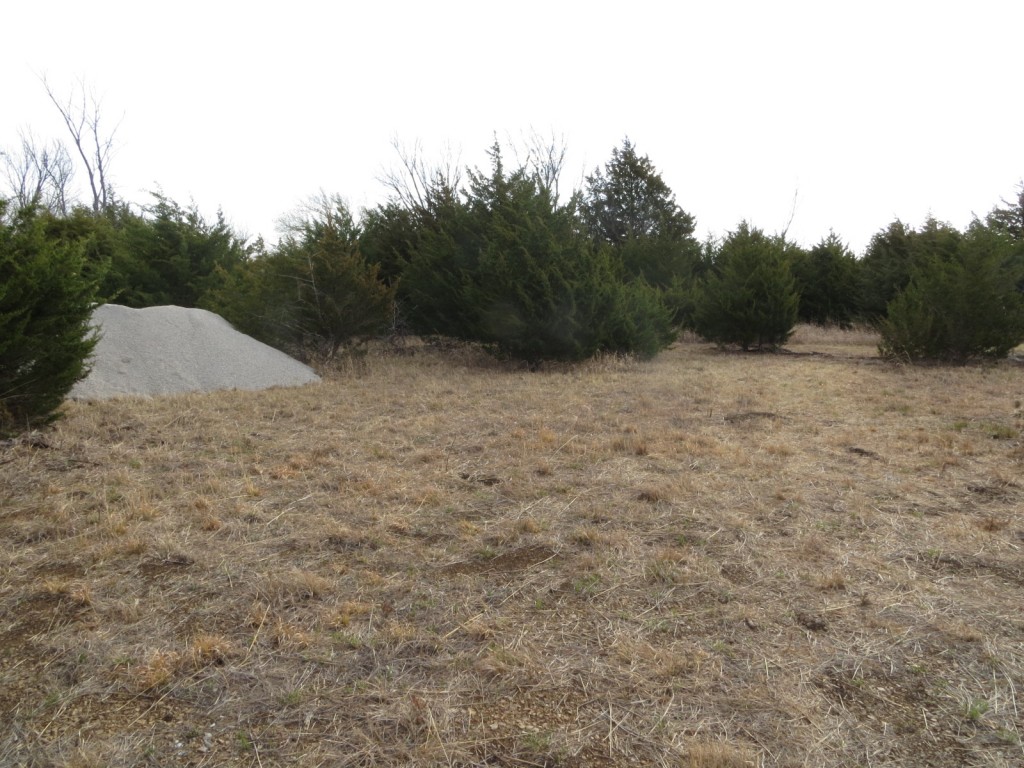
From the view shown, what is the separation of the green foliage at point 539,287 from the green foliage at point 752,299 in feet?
9.59

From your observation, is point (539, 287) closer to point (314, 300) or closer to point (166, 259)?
point (314, 300)

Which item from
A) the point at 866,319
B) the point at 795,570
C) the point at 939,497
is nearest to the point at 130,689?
the point at 795,570

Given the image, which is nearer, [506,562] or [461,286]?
[506,562]

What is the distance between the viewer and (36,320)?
18.1 ft

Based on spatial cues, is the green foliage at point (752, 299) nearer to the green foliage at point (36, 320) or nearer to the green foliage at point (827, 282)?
the green foliage at point (827, 282)

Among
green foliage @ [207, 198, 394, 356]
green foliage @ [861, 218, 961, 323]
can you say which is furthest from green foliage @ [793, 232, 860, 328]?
green foliage @ [207, 198, 394, 356]

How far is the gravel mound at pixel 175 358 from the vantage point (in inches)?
344

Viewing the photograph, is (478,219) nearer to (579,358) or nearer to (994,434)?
(579,358)

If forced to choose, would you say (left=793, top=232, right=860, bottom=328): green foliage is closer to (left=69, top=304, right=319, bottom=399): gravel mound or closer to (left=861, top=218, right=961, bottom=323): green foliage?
(left=861, top=218, right=961, bottom=323): green foliage

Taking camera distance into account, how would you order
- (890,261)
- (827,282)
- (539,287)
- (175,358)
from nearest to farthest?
1. (175,358)
2. (539,287)
3. (890,261)
4. (827,282)

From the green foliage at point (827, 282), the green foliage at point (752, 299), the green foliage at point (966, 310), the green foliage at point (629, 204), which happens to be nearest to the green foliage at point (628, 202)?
the green foliage at point (629, 204)

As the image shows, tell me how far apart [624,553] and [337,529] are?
1526 millimetres

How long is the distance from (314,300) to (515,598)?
29.2ft

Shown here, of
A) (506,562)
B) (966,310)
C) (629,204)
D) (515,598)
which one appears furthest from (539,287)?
(629,204)
